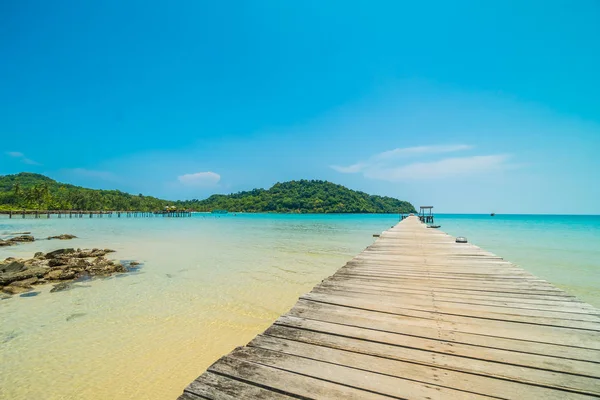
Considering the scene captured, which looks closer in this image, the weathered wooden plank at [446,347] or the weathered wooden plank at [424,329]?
the weathered wooden plank at [446,347]

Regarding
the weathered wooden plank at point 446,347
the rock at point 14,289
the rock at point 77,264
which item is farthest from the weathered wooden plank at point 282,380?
the rock at point 77,264

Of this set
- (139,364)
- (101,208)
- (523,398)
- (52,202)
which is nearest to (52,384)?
(139,364)

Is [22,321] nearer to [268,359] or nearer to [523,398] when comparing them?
[268,359]

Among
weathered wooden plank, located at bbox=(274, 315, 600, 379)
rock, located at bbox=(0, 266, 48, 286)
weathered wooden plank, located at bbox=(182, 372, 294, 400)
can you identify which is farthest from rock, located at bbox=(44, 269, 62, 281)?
weathered wooden plank, located at bbox=(182, 372, 294, 400)

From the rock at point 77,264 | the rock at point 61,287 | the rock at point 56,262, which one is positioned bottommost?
the rock at point 61,287

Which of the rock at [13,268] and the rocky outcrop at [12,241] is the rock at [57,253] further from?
the rocky outcrop at [12,241]

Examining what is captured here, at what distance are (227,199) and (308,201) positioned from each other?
67.4 m

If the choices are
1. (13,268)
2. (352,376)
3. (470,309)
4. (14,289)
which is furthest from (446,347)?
(13,268)

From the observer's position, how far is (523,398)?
167 centimetres

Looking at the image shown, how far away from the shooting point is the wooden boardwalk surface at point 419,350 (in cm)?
175

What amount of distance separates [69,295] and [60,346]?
12.0 ft

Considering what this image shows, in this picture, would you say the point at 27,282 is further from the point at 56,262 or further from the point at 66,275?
the point at 56,262

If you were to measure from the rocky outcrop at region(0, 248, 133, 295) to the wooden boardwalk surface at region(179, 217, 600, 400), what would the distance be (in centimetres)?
960

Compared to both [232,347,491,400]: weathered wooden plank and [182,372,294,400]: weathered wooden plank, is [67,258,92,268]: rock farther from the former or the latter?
[182,372,294,400]: weathered wooden plank
